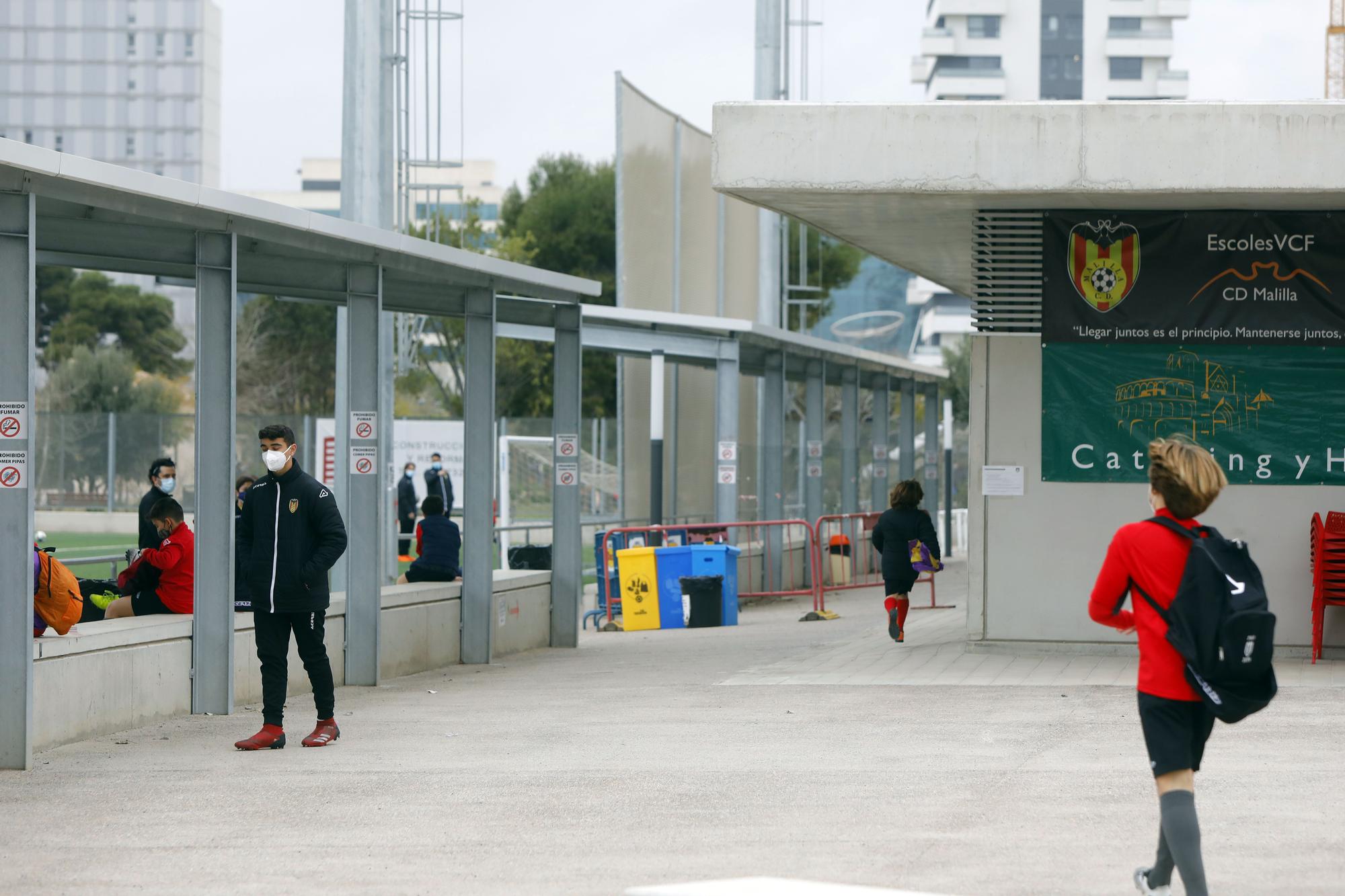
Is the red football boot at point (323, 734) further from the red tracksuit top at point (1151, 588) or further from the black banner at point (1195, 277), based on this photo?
the black banner at point (1195, 277)

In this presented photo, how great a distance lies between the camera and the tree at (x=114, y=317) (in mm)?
69688

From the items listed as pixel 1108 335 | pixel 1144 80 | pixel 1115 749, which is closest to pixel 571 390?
pixel 1108 335

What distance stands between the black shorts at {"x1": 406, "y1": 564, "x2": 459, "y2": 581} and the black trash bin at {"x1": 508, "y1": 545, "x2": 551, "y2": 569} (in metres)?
4.93

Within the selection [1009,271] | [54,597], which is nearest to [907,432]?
[1009,271]

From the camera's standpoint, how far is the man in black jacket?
9.00 meters

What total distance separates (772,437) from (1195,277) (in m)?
11.9

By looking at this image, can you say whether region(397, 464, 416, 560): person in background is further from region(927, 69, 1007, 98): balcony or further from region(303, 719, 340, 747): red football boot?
region(927, 69, 1007, 98): balcony

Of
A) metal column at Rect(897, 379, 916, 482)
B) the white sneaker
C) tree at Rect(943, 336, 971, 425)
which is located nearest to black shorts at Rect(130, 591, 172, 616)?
the white sneaker

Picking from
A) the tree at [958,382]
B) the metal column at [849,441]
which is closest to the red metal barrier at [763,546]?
the metal column at [849,441]

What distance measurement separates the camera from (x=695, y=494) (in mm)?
26656

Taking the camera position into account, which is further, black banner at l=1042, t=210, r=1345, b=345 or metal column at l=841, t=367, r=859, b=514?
metal column at l=841, t=367, r=859, b=514

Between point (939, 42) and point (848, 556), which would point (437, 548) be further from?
point (939, 42)

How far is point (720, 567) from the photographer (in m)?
19.1

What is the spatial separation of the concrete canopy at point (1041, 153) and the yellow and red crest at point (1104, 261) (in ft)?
1.16
